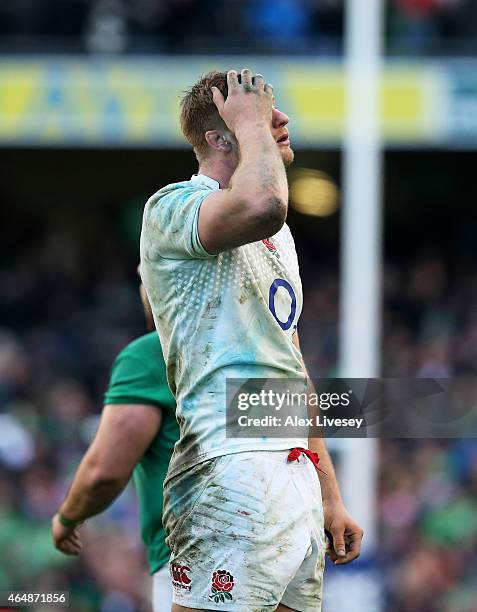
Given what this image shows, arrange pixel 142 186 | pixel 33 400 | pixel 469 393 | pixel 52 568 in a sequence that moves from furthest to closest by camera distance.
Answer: pixel 142 186 → pixel 33 400 → pixel 469 393 → pixel 52 568

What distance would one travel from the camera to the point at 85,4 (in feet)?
43.1

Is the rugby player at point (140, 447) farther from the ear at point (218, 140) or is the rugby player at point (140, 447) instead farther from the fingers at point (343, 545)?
the ear at point (218, 140)

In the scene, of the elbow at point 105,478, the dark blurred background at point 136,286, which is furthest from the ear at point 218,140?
the dark blurred background at point 136,286

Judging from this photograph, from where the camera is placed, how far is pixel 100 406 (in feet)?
38.0

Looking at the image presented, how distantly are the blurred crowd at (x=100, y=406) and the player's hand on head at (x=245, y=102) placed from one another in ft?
16.7

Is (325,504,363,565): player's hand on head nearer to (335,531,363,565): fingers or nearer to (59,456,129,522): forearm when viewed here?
(335,531,363,565): fingers

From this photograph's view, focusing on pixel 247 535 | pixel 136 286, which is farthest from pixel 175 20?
pixel 247 535

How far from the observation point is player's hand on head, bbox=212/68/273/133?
3.31 metres

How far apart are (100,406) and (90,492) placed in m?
7.28

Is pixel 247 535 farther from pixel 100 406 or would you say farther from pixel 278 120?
pixel 100 406

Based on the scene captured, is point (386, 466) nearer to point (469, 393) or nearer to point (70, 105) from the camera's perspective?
point (469, 393)

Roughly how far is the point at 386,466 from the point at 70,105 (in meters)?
4.36

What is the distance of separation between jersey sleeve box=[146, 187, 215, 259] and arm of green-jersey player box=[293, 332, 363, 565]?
0.50 m

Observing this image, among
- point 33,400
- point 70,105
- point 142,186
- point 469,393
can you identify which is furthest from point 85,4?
point 469,393
